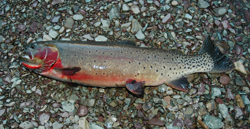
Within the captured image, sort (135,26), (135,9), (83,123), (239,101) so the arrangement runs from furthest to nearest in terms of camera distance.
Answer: (135,9)
(135,26)
(239,101)
(83,123)

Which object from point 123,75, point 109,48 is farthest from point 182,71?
point 109,48

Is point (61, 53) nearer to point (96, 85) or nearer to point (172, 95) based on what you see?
point (96, 85)

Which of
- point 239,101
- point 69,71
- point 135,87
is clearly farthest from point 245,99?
point 69,71

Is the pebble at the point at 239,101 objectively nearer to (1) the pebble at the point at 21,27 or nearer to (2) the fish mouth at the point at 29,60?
(2) the fish mouth at the point at 29,60

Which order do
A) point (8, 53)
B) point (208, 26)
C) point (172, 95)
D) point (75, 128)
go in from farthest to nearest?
point (208, 26)
point (8, 53)
point (172, 95)
point (75, 128)

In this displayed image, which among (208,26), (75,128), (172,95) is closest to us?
(75,128)

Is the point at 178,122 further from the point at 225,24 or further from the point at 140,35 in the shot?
the point at 225,24

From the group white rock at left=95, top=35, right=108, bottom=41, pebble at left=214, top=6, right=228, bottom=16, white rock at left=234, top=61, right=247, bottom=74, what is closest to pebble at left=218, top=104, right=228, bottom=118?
white rock at left=234, top=61, right=247, bottom=74
